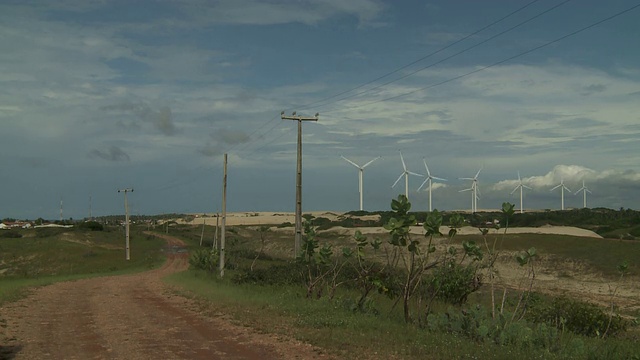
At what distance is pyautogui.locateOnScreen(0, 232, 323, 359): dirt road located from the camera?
44.3 ft

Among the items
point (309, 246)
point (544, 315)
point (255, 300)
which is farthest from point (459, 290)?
point (255, 300)

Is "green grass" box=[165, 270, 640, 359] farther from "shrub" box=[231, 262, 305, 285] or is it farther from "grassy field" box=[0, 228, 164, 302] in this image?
"grassy field" box=[0, 228, 164, 302]

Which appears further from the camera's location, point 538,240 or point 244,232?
point 244,232

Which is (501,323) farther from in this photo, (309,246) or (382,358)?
(309,246)

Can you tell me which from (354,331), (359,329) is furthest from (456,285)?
(354,331)

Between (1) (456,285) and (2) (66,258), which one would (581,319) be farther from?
(2) (66,258)

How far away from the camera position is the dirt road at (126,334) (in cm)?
1352

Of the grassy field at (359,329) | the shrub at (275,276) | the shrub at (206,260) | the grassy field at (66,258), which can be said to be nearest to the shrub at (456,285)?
the grassy field at (359,329)

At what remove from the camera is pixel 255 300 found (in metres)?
22.5

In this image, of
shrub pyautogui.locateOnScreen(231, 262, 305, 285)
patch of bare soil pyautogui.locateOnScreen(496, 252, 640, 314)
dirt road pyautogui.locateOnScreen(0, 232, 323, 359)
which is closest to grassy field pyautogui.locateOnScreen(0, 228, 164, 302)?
shrub pyautogui.locateOnScreen(231, 262, 305, 285)

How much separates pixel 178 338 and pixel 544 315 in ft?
40.7

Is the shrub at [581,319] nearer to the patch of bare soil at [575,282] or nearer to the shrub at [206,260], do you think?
the patch of bare soil at [575,282]

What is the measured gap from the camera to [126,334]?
53.1ft

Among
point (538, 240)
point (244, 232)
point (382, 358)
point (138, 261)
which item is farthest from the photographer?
point (244, 232)
